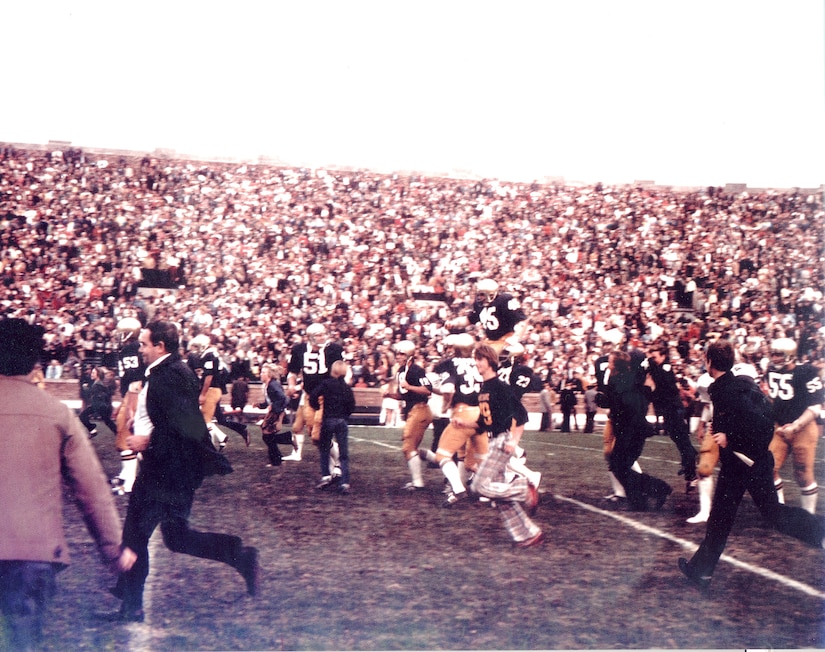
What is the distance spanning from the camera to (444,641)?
493cm

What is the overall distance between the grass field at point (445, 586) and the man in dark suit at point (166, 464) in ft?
1.03

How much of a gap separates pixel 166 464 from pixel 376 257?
2305 centimetres

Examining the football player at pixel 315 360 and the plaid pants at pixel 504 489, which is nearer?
the plaid pants at pixel 504 489

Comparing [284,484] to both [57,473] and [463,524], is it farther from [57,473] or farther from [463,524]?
[57,473]

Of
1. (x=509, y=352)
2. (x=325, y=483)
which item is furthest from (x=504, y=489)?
(x=325, y=483)

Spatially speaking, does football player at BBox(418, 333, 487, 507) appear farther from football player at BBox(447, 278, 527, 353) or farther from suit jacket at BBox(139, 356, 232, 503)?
suit jacket at BBox(139, 356, 232, 503)

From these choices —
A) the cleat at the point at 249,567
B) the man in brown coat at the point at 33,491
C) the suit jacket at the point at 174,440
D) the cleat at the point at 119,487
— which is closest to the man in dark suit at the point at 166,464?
the suit jacket at the point at 174,440

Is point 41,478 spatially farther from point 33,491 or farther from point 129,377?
point 129,377

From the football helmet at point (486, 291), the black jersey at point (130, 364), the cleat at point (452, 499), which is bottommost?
the cleat at point (452, 499)

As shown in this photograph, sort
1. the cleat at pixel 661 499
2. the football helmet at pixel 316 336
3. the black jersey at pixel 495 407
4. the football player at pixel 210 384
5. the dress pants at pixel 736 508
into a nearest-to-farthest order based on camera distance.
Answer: the dress pants at pixel 736 508 < the black jersey at pixel 495 407 < the cleat at pixel 661 499 < the football helmet at pixel 316 336 < the football player at pixel 210 384

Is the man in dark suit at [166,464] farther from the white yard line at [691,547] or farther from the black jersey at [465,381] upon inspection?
the black jersey at [465,381]

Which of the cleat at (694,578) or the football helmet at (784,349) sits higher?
the football helmet at (784,349)

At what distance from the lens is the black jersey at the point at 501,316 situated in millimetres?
8961

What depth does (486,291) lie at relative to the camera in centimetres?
902
